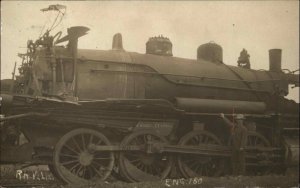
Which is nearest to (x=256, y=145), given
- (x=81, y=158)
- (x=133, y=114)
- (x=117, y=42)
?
(x=133, y=114)

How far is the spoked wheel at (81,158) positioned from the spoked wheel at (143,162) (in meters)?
0.39

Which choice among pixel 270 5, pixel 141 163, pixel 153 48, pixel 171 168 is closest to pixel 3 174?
pixel 141 163

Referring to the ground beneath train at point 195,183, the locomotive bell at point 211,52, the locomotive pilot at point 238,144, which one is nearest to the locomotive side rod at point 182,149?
the locomotive pilot at point 238,144

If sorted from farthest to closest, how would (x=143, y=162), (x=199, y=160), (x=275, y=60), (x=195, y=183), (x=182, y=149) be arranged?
(x=275, y=60), (x=199, y=160), (x=182, y=149), (x=143, y=162), (x=195, y=183)

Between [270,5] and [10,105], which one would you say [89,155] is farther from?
[270,5]

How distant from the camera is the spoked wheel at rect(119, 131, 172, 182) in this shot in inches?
328

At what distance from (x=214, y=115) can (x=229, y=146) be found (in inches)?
34.4

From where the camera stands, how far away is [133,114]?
8.67 metres

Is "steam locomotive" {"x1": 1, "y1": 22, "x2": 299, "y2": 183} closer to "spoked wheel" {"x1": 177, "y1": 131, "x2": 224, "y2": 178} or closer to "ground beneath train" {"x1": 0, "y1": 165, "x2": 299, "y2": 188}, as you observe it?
"spoked wheel" {"x1": 177, "y1": 131, "x2": 224, "y2": 178}

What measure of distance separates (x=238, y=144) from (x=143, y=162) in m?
2.34

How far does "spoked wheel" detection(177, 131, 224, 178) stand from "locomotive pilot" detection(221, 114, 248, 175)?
48 cm

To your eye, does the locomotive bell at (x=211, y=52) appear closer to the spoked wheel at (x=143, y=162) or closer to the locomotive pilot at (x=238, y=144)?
the locomotive pilot at (x=238, y=144)

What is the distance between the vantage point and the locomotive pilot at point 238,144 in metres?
9.08

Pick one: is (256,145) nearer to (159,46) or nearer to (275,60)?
(275,60)
